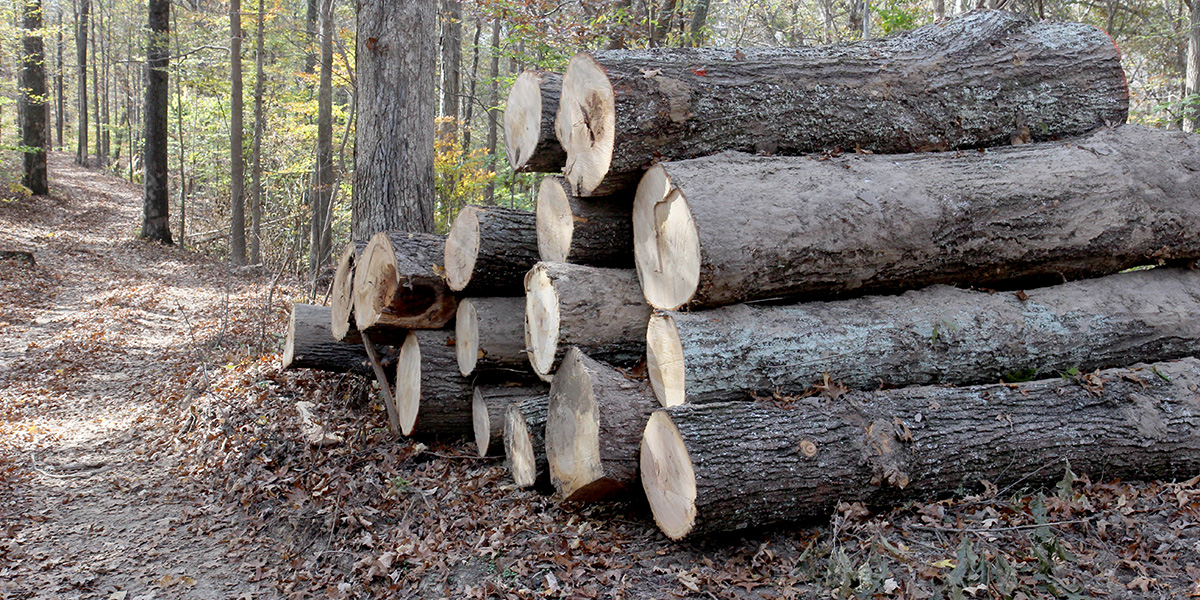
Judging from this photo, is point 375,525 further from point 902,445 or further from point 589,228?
point 902,445

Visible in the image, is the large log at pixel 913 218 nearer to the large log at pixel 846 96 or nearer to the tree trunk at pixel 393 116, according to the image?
the large log at pixel 846 96

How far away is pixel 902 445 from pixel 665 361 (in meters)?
1.26

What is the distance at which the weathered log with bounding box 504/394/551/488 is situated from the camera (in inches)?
182

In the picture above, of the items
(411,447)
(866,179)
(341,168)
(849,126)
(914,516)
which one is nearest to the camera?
(914,516)

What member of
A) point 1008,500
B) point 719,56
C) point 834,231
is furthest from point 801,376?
point 719,56

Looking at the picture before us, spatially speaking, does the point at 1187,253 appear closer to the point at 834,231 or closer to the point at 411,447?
the point at 834,231

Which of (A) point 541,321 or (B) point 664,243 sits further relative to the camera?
(A) point 541,321

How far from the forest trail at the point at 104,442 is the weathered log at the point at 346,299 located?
1493 millimetres

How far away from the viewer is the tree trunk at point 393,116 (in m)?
6.59

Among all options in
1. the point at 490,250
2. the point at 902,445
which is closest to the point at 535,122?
the point at 490,250

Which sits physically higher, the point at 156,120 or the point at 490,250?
the point at 156,120

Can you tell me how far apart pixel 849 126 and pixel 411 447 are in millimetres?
3647

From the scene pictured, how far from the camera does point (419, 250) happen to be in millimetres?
5551

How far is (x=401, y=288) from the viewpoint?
5316mm
